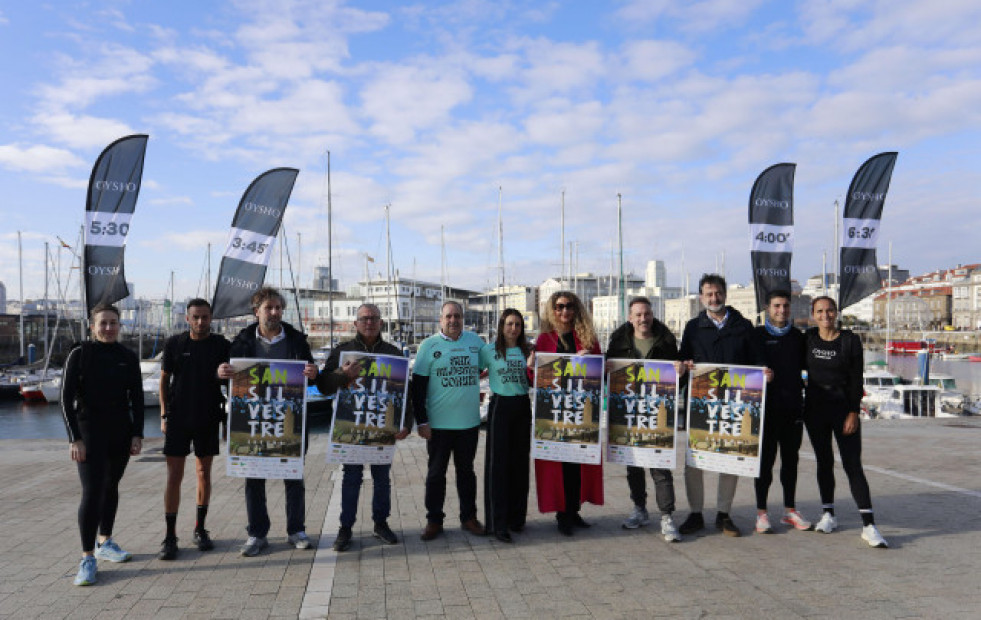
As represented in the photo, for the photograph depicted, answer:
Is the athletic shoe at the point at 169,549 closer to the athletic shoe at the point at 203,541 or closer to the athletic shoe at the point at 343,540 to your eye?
the athletic shoe at the point at 203,541

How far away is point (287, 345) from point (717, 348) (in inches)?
158

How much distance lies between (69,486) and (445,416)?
600 centimetres

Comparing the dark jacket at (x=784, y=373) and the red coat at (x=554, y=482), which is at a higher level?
the dark jacket at (x=784, y=373)

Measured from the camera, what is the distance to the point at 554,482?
6098 mm

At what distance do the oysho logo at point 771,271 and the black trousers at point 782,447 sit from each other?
446 inches

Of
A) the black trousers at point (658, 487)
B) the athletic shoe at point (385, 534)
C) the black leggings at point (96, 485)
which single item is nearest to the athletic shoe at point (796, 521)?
the black trousers at point (658, 487)

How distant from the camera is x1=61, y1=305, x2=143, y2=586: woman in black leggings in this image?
5.00m

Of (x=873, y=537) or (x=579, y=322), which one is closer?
(x=873, y=537)

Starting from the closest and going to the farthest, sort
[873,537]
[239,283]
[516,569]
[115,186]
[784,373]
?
[516,569]
[873,537]
[784,373]
[115,186]
[239,283]

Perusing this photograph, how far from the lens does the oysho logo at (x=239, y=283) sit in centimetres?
1620

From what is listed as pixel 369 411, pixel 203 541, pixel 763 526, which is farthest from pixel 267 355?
pixel 763 526

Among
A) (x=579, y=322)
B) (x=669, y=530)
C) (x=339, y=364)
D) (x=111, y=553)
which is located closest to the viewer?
(x=111, y=553)

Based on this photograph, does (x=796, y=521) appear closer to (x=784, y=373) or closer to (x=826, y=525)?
(x=826, y=525)

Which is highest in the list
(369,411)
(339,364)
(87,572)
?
(339,364)
